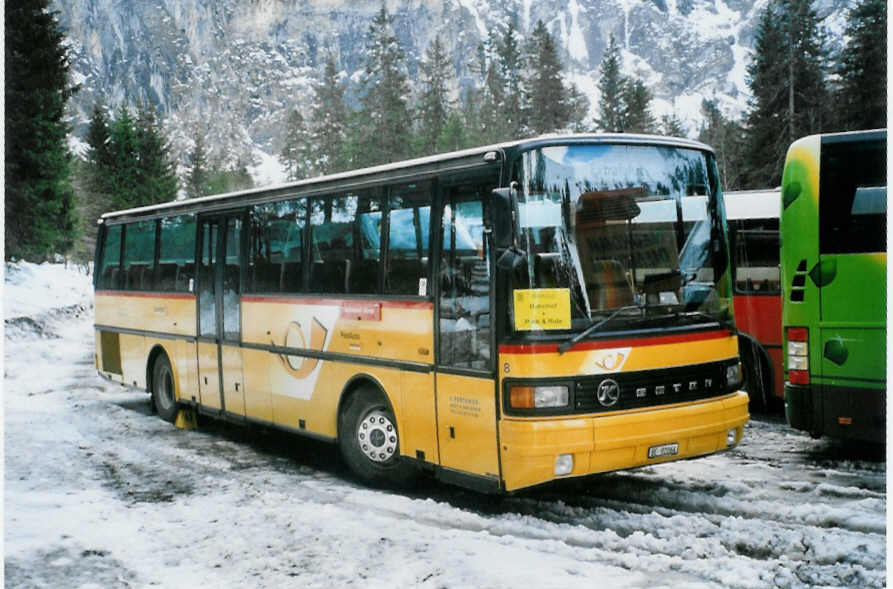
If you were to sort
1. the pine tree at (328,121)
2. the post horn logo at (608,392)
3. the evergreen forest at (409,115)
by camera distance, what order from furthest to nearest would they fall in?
the pine tree at (328,121)
the evergreen forest at (409,115)
the post horn logo at (608,392)

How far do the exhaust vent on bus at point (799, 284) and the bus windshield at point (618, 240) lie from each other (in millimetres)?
1305

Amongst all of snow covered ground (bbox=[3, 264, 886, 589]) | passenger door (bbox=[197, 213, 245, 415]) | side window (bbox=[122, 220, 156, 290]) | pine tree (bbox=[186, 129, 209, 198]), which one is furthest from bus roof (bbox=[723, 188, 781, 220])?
pine tree (bbox=[186, 129, 209, 198])

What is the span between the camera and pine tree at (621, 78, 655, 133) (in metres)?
66.4

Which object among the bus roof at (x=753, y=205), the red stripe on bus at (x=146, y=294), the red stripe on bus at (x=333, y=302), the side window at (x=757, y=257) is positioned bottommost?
the red stripe on bus at (x=333, y=302)

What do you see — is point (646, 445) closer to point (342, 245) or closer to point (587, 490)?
point (587, 490)

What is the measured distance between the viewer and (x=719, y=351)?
755cm

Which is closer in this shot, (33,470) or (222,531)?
(222,531)

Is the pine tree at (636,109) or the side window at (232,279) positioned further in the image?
the pine tree at (636,109)

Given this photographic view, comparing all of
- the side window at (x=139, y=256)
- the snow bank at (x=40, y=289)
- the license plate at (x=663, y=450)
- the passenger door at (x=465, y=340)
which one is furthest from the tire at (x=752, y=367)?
the snow bank at (x=40, y=289)

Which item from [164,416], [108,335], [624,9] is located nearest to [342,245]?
[164,416]

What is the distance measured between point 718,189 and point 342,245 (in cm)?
357

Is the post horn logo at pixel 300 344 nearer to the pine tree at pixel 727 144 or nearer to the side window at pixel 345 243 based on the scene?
the side window at pixel 345 243

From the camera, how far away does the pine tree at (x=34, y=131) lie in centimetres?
2988

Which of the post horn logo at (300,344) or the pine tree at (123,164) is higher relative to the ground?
the pine tree at (123,164)
